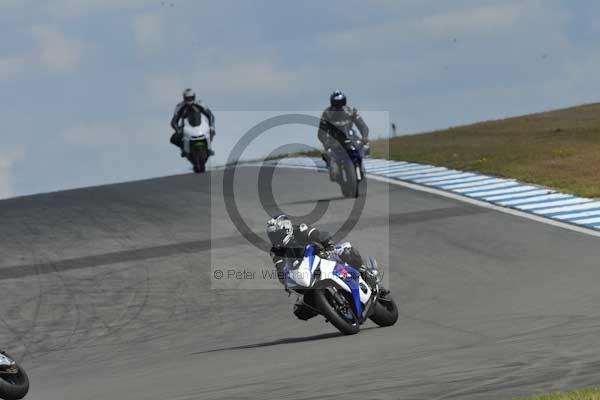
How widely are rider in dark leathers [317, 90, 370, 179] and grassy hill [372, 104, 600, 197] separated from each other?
460cm

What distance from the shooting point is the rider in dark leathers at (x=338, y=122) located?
23094mm

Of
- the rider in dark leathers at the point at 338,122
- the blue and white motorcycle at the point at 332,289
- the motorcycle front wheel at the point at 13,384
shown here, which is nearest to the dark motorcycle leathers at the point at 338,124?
the rider in dark leathers at the point at 338,122

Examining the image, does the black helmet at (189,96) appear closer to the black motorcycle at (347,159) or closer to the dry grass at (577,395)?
the black motorcycle at (347,159)

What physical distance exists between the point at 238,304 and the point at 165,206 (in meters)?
9.49

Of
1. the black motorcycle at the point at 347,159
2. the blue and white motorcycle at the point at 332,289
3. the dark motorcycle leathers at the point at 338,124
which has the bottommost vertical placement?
the blue and white motorcycle at the point at 332,289

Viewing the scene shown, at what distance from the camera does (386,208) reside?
2338 centimetres

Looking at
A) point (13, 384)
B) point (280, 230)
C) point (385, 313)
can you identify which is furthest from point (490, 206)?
point (13, 384)

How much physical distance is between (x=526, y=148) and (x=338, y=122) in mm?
10710

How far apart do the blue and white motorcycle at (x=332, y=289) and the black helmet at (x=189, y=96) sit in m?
18.3

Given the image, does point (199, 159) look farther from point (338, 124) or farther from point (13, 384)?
point (13, 384)

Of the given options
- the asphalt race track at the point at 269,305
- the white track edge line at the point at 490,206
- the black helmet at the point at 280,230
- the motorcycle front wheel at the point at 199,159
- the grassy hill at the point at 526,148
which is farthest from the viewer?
the motorcycle front wheel at the point at 199,159

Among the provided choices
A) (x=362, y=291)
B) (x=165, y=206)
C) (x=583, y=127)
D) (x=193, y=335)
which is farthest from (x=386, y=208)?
(x=583, y=127)

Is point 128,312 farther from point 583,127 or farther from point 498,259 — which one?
point 583,127

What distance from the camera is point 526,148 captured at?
3250cm
